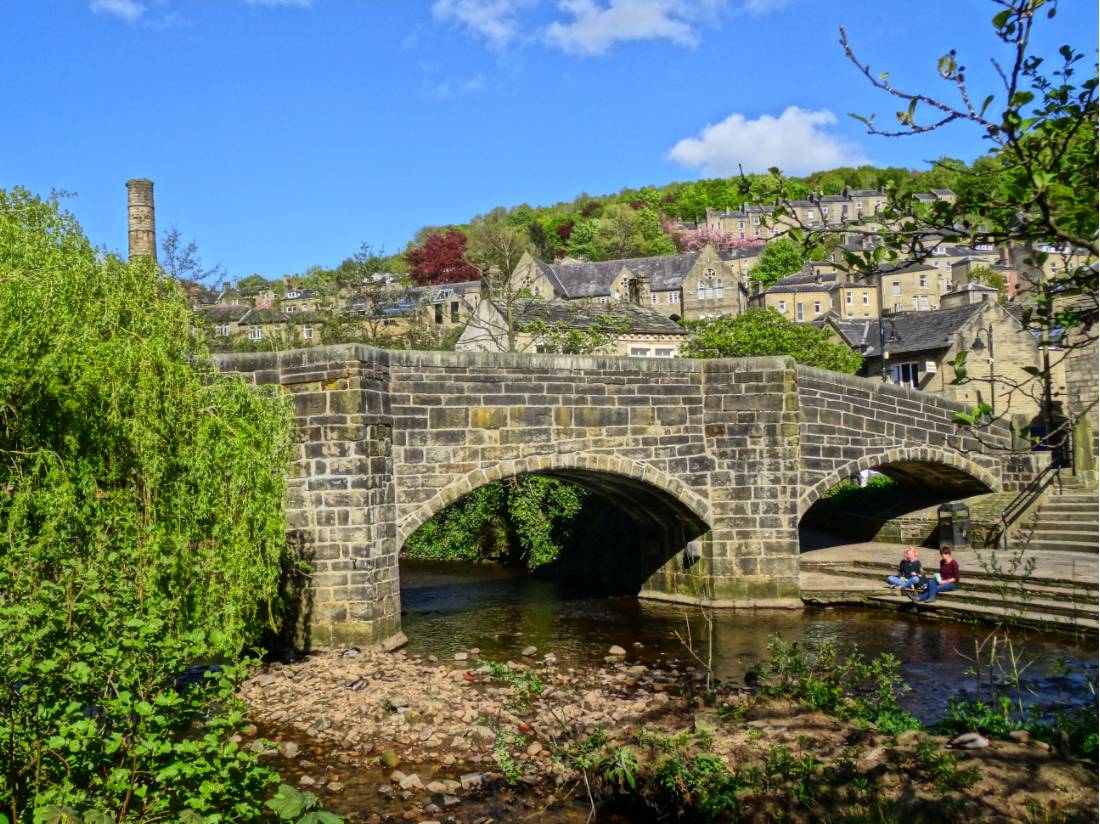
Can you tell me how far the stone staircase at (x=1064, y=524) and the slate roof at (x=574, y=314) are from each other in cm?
1279

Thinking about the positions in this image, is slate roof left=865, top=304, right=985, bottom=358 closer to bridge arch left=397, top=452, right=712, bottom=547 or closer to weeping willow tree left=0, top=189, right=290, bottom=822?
bridge arch left=397, top=452, right=712, bottom=547

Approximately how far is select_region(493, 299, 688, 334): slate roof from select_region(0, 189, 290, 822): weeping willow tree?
17.0m

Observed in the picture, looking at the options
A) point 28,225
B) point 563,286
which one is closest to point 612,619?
point 28,225

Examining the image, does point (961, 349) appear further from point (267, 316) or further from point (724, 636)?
point (267, 316)

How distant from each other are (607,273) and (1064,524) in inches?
1817

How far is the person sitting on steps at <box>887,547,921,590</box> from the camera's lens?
16234mm

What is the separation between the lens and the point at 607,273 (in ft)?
208

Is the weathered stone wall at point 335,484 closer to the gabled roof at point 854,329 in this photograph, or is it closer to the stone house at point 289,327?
the stone house at point 289,327

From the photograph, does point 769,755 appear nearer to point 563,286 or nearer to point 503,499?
point 503,499

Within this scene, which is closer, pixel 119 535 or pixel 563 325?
pixel 119 535

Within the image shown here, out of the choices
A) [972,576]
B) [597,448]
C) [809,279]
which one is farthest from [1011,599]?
[809,279]

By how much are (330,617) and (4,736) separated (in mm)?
7930

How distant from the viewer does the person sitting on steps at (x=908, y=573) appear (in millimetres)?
16234

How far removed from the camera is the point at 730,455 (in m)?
16.0
